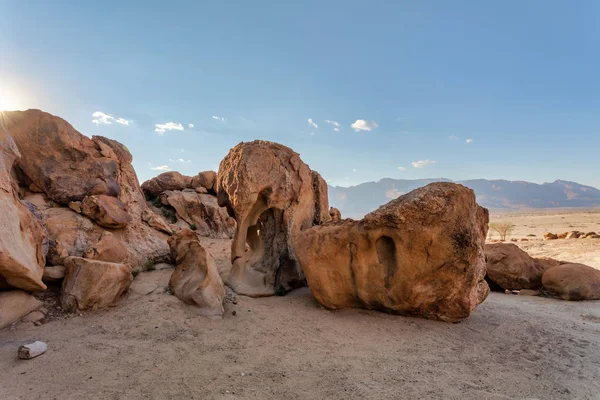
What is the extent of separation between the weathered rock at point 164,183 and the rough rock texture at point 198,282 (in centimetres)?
1065

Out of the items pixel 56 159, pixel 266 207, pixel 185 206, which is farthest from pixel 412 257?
pixel 185 206

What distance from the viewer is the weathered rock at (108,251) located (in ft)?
23.9

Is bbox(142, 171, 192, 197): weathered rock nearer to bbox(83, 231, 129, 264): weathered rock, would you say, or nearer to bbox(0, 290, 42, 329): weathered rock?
bbox(83, 231, 129, 264): weathered rock

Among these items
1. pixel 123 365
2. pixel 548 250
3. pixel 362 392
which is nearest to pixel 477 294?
pixel 362 392

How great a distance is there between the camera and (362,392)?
4035mm

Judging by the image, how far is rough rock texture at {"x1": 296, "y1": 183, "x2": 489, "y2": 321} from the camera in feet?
19.7

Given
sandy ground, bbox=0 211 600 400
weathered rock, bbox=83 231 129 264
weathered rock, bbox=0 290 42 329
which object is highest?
weathered rock, bbox=83 231 129 264

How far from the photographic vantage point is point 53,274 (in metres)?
6.28

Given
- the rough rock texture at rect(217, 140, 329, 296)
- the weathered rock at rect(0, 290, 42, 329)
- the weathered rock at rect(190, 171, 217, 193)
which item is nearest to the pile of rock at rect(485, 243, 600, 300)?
the rough rock texture at rect(217, 140, 329, 296)

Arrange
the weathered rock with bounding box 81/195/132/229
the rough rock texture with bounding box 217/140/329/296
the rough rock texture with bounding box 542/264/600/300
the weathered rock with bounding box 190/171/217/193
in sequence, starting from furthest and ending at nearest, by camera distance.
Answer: the weathered rock with bounding box 190/171/217/193
the rough rock texture with bounding box 542/264/600/300
the rough rock texture with bounding box 217/140/329/296
the weathered rock with bounding box 81/195/132/229

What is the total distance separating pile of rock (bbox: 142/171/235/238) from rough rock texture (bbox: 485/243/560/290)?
475 inches

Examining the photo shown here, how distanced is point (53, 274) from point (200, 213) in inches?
415

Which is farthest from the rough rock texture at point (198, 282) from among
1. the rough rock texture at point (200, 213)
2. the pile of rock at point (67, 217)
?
the rough rock texture at point (200, 213)

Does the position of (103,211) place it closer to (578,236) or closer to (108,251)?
(108,251)
